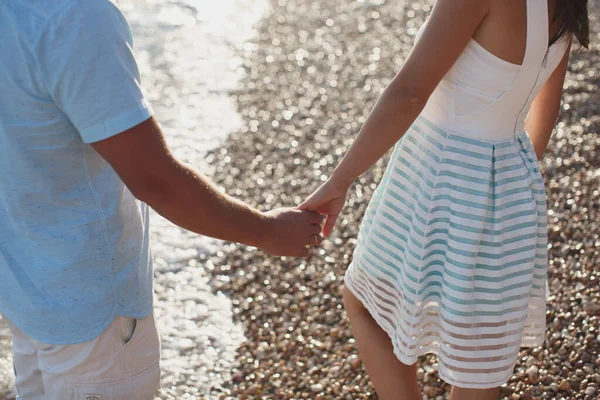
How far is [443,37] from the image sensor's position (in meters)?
2.13

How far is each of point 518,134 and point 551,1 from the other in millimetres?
419

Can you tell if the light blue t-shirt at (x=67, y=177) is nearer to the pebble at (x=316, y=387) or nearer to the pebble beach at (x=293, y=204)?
the pebble at (x=316, y=387)

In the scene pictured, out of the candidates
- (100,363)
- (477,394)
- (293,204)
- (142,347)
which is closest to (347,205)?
(293,204)

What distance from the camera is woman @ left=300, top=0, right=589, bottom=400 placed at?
2.17 metres

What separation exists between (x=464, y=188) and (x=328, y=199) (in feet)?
1.49

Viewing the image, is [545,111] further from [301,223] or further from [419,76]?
[301,223]

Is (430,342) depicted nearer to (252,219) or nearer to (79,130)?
(252,219)

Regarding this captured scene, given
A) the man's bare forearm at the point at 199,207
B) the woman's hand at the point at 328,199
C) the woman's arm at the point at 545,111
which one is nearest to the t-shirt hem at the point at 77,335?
the man's bare forearm at the point at 199,207

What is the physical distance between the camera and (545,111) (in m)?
2.69

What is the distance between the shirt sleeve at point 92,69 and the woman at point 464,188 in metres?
0.82

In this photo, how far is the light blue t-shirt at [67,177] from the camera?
1.66 m

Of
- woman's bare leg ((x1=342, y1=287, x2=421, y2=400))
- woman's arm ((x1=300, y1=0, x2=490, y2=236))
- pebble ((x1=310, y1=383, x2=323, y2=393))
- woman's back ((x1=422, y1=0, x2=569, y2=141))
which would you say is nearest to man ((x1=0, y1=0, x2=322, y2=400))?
woman's arm ((x1=300, y1=0, x2=490, y2=236))

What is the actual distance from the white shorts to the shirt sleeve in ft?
2.10

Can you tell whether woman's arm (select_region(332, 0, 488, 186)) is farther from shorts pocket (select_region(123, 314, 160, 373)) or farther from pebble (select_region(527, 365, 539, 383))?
pebble (select_region(527, 365, 539, 383))
